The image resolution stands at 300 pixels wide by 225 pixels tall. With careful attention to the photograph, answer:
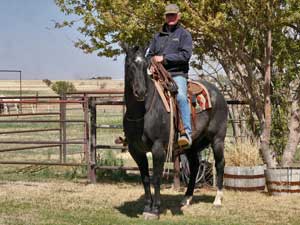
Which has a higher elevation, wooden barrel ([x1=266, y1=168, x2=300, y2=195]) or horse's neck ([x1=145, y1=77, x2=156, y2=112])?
horse's neck ([x1=145, y1=77, x2=156, y2=112])

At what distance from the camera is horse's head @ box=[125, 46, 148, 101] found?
624 cm

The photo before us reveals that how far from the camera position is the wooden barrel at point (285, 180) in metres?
8.15

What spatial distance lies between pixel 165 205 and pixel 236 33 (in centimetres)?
293

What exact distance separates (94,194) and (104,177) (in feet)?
5.97

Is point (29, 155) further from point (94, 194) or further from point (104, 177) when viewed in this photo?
point (94, 194)

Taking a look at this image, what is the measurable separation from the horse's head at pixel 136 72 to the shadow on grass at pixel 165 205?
1.74 metres

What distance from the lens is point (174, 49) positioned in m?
6.99

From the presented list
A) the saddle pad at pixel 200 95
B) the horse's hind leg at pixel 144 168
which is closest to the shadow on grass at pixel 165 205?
the horse's hind leg at pixel 144 168

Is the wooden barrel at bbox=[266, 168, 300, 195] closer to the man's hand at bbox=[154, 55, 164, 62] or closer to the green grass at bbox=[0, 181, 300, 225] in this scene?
the green grass at bbox=[0, 181, 300, 225]

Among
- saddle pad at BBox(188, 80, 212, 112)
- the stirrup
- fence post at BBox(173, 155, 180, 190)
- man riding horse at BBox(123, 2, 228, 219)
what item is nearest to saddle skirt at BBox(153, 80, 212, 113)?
saddle pad at BBox(188, 80, 212, 112)

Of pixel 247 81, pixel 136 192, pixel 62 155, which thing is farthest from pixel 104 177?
pixel 247 81

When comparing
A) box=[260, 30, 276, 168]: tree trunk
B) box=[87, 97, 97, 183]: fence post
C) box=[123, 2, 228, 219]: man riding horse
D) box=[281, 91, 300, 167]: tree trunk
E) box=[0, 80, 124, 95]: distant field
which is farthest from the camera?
box=[0, 80, 124, 95]: distant field

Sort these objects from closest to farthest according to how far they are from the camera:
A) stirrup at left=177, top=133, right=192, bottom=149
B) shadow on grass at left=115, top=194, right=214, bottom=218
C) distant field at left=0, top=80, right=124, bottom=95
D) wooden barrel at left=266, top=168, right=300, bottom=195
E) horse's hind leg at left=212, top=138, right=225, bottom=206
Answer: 1. stirrup at left=177, top=133, right=192, bottom=149
2. shadow on grass at left=115, top=194, right=214, bottom=218
3. horse's hind leg at left=212, top=138, right=225, bottom=206
4. wooden barrel at left=266, top=168, right=300, bottom=195
5. distant field at left=0, top=80, right=124, bottom=95

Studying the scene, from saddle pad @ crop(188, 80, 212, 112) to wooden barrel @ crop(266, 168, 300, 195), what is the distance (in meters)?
1.58
